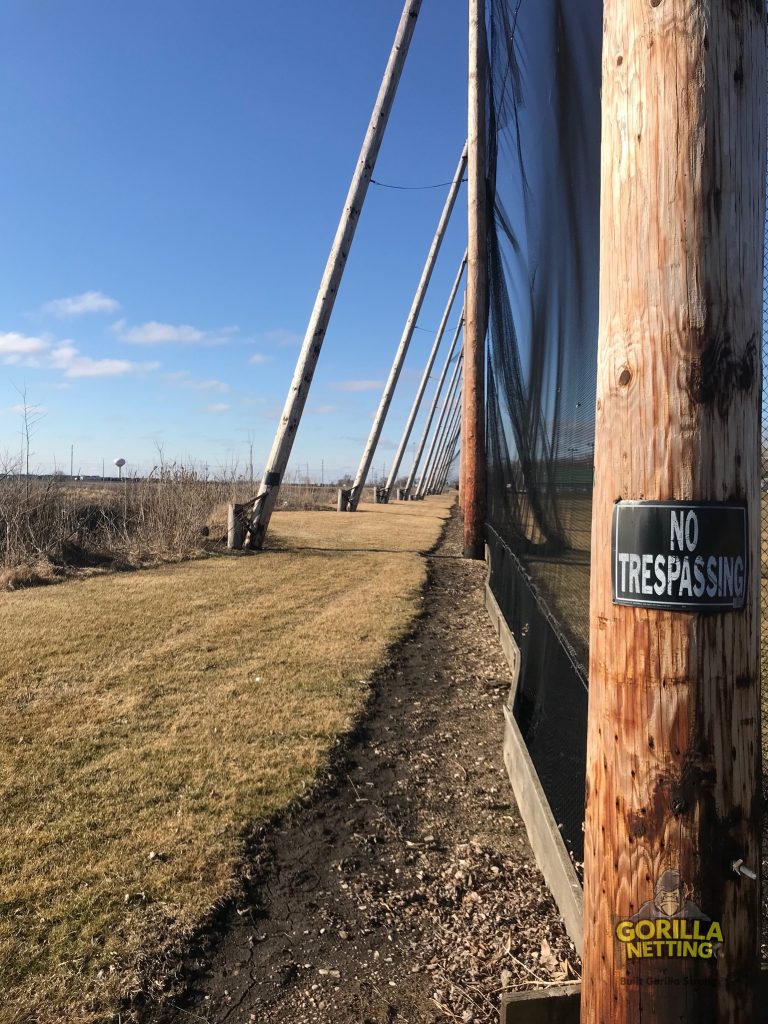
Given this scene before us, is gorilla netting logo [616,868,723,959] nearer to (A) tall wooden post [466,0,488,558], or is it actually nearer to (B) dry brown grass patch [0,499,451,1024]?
(B) dry brown grass patch [0,499,451,1024]

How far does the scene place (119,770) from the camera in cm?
350

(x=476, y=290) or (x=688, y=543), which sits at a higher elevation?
(x=476, y=290)

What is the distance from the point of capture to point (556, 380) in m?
3.94

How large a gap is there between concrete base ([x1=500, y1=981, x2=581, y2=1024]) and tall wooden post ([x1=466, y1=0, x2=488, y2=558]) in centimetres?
882

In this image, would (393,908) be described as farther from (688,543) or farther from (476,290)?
(476,290)

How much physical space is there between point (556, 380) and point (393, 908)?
8.60 ft

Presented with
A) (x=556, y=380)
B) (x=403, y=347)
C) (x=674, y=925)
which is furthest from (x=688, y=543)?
(x=403, y=347)

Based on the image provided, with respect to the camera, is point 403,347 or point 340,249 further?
point 403,347

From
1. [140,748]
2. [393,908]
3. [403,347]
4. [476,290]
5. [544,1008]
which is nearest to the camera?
[544,1008]

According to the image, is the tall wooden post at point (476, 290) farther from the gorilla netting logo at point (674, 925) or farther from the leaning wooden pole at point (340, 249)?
the gorilla netting logo at point (674, 925)

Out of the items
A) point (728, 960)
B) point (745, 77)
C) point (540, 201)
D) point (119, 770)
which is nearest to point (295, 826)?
point (119, 770)

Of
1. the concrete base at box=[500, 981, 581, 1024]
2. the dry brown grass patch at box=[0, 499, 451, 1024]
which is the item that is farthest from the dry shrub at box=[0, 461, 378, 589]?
the concrete base at box=[500, 981, 581, 1024]

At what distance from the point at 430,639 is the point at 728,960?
5.23 m

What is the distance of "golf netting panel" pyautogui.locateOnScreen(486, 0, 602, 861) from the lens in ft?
9.28
